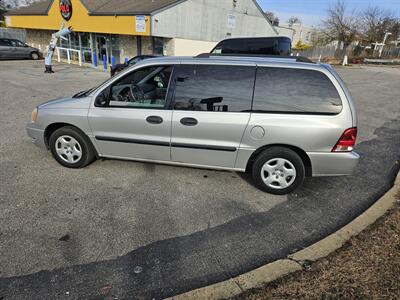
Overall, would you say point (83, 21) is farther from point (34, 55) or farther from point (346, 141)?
point (346, 141)

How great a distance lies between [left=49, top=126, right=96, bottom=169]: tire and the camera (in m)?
4.08

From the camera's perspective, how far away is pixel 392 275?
7.60 ft

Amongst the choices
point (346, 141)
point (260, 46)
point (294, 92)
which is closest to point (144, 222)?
point (294, 92)

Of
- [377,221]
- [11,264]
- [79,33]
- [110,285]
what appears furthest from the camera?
[79,33]

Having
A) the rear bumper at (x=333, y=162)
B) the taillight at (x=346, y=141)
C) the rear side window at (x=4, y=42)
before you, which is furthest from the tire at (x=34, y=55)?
the taillight at (x=346, y=141)

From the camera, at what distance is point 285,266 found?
2426 millimetres

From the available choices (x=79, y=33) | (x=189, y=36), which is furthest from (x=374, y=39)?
(x=79, y=33)

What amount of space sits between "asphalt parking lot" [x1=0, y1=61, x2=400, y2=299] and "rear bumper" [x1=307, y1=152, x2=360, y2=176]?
0.43 meters

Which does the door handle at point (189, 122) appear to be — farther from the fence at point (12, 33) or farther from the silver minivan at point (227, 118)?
the fence at point (12, 33)

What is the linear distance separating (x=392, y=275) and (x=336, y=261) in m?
0.43

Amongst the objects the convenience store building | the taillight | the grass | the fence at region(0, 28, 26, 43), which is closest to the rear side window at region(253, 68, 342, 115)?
the taillight

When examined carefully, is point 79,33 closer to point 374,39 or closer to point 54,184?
point 54,184

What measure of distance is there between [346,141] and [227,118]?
1497 millimetres

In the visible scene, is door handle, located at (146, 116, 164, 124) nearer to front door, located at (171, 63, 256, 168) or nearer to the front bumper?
front door, located at (171, 63, 256, 168)
